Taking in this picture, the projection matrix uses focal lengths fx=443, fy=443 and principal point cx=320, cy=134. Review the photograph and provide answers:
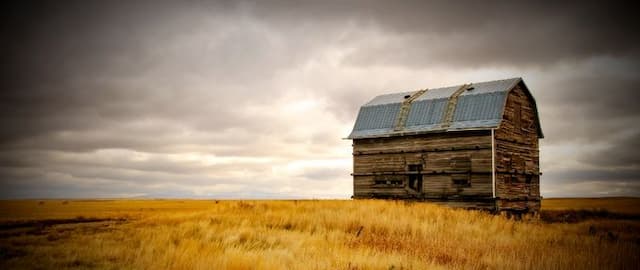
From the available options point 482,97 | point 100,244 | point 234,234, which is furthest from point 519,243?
point 482,97

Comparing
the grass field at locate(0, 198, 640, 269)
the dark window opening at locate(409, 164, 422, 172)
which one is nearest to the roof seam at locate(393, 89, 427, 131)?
the dark window opening at locate(409, 164, 422, 172)

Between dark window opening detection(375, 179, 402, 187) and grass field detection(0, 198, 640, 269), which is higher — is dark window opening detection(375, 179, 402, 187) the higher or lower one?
the higher one

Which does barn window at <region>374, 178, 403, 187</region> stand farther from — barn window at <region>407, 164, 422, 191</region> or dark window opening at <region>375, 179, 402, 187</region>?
barn window at <region>407, 164, 422, 191</region>

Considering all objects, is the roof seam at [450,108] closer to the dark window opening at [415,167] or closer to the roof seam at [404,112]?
the roof seam at [404,112]

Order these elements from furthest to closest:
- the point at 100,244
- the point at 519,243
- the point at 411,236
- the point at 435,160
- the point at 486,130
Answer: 1. the point at 435,160
2. the point at 486,130
3. the point at 411,236
4. the point at 519,243
5. the point at 100,244

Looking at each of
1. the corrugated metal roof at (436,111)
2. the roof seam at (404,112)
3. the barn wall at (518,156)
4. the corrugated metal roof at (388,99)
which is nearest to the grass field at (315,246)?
the barn wall at (518,156)

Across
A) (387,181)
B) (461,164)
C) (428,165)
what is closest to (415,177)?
(428,165)

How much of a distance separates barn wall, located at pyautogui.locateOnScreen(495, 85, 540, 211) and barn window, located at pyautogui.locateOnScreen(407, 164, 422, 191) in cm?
424

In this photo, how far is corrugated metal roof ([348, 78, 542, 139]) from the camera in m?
23.9

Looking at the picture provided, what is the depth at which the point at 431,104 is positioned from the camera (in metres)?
26.5

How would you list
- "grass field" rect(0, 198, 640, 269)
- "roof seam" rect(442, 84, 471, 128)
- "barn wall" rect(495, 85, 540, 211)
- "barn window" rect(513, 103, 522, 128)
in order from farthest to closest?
"barn window" rect(513, 103, 522, 128)
"roof seam" rect(442, 84, 471, 128)
"barn wall" rect(495, 85, 540, 211)
"grass field" rect(0, 198, 640, 269)

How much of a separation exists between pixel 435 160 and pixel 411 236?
11811mm

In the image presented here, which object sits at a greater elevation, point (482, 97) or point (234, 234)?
point (482, 97)

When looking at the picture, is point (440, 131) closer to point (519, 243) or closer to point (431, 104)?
point (431, 104)
